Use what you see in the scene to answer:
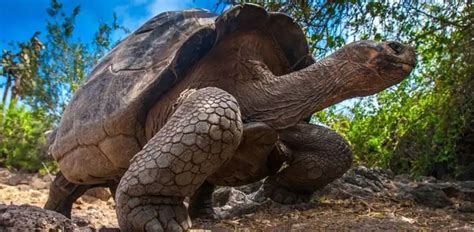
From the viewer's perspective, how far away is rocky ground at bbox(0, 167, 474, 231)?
79.5 inches

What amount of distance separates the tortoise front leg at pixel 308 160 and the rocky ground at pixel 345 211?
0.44 feet

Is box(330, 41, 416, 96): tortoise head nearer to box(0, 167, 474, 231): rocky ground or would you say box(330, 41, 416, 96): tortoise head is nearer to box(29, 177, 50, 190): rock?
box(0, 167, 474, 231): rocky ground

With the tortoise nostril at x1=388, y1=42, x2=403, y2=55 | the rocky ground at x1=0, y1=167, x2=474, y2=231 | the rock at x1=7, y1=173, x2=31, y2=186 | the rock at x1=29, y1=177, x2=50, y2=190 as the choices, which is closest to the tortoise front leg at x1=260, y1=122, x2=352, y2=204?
the rocky ground at x1=0, y1=167, x2=474, y2=231

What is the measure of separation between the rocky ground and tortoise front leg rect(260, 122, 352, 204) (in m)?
0.13

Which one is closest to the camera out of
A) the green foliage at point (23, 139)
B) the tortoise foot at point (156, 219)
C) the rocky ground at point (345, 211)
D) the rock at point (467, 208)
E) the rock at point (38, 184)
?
the rocky ground at point (345, 211)

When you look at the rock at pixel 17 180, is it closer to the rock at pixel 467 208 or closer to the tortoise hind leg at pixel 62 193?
the tortoise hind leg at pixel 62 193

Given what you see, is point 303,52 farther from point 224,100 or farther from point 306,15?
point 224,100

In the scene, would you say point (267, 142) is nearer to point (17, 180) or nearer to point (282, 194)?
point (282, 194)

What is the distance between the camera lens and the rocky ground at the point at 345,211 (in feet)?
6.62

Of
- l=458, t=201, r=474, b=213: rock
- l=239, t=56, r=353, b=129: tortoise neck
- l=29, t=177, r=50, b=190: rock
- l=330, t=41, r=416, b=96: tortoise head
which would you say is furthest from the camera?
l=29, t=177, r=50, b=190: rock

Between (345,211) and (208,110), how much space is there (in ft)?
3.94

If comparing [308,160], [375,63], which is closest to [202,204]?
[308,160]

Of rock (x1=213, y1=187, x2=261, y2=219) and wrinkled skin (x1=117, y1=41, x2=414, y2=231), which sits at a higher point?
wrinkled skin (x1=117, y1=41, x2=414, y2=231)

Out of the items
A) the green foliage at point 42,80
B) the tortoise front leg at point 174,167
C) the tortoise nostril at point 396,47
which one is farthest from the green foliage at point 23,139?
the tortoise nostril at point 396,47
